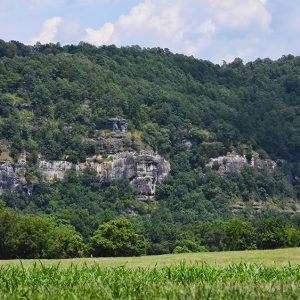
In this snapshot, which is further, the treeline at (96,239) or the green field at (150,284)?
the treeline at (96,239)

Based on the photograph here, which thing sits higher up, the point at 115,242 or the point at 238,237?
the point at 238,237

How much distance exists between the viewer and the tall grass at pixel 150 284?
949 centimetres

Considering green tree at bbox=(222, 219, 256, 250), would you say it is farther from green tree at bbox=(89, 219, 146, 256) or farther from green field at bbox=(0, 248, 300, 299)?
green field at bbox=(0, 248, 300, 299)

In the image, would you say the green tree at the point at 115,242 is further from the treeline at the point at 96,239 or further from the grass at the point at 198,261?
the grass at the point at 198,261

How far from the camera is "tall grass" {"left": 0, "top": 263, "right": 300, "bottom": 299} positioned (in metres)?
9.49

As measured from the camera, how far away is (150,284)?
424 inches

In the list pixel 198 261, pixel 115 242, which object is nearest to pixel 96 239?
pixel 115 242

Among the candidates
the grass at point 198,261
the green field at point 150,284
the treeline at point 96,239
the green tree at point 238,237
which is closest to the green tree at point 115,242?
the treeline at point 96,239

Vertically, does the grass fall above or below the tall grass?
below

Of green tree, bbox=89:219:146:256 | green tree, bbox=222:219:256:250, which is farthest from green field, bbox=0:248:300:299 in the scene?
green tree, bbox=222:219:256:250

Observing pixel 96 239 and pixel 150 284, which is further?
pixel 96 239

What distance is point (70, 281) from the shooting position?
1122cm

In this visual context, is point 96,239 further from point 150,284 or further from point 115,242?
point 150,284

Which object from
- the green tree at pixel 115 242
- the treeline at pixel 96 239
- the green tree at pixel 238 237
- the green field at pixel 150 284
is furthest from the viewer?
the green tree at pixel 238 237
